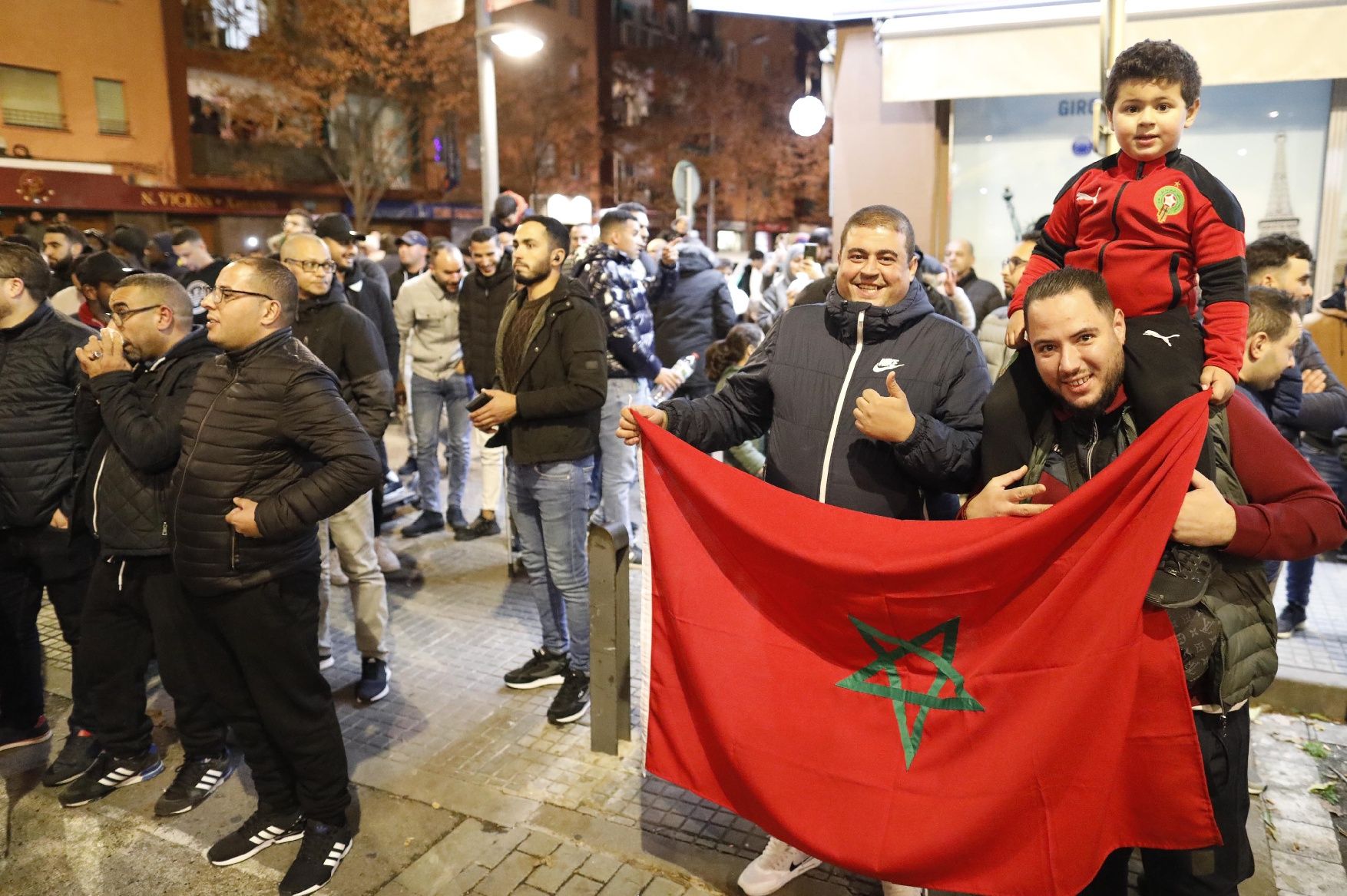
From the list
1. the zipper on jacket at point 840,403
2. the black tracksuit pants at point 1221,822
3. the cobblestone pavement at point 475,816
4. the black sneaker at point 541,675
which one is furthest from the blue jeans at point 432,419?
the black tracksuit pants at point 1221,822

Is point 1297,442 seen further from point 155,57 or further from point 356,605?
point 155,57

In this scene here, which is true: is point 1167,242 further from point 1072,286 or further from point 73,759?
point 73,759

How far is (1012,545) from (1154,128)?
135 cm

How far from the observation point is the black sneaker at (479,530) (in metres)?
7.89

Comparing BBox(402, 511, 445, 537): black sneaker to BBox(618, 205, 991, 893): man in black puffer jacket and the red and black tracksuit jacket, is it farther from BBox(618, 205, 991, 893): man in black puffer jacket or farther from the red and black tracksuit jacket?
the red and black tracksuit jacket

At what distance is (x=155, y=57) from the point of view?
90.9 feet

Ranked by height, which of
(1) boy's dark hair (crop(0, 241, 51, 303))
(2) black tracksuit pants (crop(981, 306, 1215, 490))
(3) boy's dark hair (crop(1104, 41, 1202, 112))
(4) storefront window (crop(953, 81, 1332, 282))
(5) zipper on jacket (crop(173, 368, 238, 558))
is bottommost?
(5) zipper on jacket (crop(173, 368, 238, 558))

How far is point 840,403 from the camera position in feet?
10.9

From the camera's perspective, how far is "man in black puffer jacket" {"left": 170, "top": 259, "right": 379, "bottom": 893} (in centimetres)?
356

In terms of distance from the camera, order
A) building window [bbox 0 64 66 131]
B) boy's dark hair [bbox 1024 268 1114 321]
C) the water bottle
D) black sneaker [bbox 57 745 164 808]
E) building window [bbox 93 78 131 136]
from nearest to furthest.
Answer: boy's dark hair [bbox 1024 268 1114 321]
black sneaker [bbox 57 745 164 808]
the water bottle
building window [bbox 0 64 66 131]
building window [bbox 93 78 131 136]

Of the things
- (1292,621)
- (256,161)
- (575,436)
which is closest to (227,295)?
(575,436)

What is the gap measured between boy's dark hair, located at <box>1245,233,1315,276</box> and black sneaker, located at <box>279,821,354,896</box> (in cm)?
499

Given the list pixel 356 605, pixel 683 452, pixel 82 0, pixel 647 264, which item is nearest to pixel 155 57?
pixel 82 0

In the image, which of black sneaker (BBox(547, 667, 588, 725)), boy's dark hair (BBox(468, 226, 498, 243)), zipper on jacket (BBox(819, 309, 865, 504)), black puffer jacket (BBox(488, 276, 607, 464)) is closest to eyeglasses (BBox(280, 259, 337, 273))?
black puffer jacket (BBox(488, 276, 607, 464))
